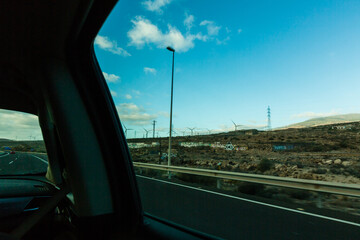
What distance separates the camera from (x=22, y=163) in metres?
3.12

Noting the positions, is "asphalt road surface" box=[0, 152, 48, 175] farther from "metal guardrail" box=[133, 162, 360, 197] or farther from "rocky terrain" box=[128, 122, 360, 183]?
"rocky terrain" box=[128, 122, 360, 183]

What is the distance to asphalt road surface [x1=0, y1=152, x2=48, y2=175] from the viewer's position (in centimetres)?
299

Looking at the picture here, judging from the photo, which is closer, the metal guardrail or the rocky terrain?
the metal guardrail

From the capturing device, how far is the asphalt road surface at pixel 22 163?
2.99 meters

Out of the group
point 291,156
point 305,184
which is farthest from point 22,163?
point 291,156

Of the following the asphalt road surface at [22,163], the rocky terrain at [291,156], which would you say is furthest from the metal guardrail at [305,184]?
the rocky terrain at [291,156]

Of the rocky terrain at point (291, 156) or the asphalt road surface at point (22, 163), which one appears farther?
the rocky terrain at point (291, 156)

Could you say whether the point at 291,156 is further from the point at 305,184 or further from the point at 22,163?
the point at 22,163

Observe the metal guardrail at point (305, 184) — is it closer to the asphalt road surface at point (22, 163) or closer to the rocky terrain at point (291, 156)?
the asphalt road surface at point (22, 163)

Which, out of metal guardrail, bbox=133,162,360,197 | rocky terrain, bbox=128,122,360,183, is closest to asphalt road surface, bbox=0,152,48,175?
metal guardrail, bbox=133,162,360,197

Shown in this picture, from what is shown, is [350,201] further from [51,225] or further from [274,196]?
[51,225]

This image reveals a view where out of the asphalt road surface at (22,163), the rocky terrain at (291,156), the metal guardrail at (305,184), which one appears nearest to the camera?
the asphalt road surface at (22,163)

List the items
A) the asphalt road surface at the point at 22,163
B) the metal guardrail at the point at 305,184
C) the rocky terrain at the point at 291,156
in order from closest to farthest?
the asphalt road surface at the point at 22,163 < the metal guardrail at the point at 305,184 < the rocky terrain at the point at 291,156

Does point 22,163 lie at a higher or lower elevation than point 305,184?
higher
